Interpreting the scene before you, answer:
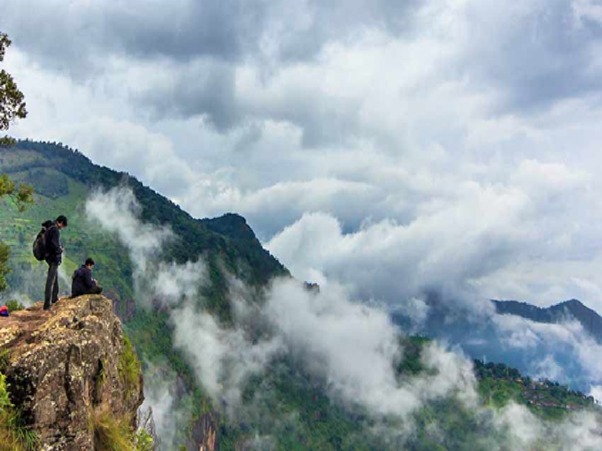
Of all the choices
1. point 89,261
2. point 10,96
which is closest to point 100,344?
point 89,261

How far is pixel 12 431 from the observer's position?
15188mm

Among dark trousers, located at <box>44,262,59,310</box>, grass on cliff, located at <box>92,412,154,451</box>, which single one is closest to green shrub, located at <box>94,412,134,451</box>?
grass on cliff, located at <box>92,412,154,451</box>

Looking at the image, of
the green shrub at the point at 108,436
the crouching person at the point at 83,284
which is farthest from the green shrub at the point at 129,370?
the green shrub at the point at 108,436

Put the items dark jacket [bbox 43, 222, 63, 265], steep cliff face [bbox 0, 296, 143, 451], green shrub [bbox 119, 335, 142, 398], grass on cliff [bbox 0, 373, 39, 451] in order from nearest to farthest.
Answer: grass on cliff [bbox 0, 373, 39, 451] < steep cliff face [bbox 0, 296, 143, 451] < dark jacket [bbox 43, 222, 63, 265] < green shrub [bbox 119, 335, 142, 398]

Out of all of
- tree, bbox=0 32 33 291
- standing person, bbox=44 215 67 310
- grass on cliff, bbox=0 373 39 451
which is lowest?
grass on cliff, bbox=0 373 39 451

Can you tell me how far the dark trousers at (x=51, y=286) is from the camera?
23406 millimetres

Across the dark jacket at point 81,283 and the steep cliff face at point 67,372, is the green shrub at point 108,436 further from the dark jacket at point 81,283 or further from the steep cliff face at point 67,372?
the dark jacket at point 81,283

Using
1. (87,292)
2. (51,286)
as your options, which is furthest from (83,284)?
(51,286)

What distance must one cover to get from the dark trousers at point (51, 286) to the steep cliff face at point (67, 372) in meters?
0.59

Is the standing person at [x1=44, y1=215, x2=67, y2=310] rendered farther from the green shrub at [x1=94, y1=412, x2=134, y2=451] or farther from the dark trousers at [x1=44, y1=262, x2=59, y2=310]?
the green shrub at [x1=94, y1=412, x2=134, y2=451]

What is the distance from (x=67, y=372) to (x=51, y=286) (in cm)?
760

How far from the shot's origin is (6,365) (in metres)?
16.5

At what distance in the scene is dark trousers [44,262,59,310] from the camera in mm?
23406

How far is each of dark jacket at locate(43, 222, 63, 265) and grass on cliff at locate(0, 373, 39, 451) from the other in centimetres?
872
